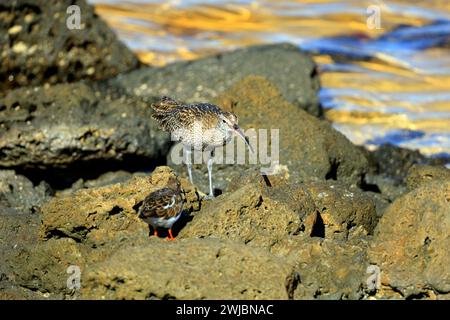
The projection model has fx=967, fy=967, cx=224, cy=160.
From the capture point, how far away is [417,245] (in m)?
7.05

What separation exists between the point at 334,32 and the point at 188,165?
9.02m

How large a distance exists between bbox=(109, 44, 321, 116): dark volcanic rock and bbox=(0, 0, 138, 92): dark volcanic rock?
0.46 m

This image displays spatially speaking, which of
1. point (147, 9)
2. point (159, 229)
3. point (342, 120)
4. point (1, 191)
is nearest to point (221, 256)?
point (159, 229)

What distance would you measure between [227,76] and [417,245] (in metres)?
6.53

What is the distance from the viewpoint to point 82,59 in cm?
1346

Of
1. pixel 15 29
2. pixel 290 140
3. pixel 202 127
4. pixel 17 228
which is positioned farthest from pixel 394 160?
pixel 15 29

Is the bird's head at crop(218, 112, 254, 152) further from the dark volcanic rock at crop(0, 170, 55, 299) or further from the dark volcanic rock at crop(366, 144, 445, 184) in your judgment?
the dark volcanic rock at crop(366, 144, 445, 184)

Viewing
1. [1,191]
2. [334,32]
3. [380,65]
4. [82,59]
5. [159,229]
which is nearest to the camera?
[159,229]

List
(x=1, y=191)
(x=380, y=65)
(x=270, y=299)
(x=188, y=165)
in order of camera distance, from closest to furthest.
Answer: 1. (x=270, y=299)
2. (x=188, y=165)
3. (x=1, y=191)
4. (x=380, y=65)

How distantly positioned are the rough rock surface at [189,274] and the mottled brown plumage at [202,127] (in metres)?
2.39

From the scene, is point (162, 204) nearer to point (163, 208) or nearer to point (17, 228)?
point (163, 208)

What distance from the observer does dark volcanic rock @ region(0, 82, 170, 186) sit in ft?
34.0

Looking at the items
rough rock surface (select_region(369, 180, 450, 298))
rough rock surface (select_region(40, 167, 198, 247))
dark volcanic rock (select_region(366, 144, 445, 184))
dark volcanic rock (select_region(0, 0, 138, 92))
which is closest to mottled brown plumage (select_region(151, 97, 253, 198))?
rough rock surface (select_region(40, 167, 198, 247))
